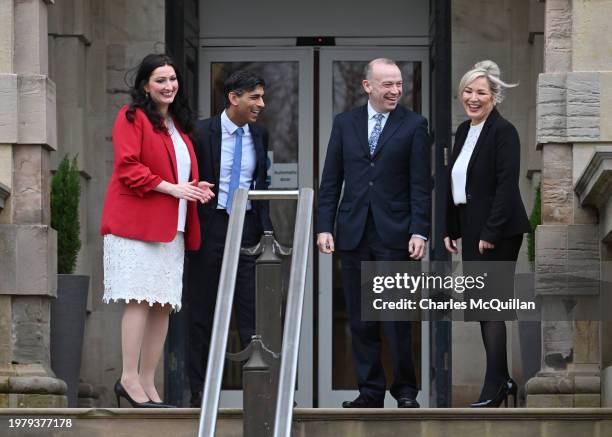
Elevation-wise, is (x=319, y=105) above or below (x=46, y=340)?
above

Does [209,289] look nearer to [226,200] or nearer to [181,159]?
[226,200]

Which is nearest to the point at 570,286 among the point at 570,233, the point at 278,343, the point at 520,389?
the point at 570,233

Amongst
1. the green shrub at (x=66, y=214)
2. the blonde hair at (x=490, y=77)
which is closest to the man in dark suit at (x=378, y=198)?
the blonde hair at (x=490, y=77)

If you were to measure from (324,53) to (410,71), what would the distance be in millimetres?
650

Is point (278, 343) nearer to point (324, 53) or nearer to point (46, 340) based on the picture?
point (46, 340)

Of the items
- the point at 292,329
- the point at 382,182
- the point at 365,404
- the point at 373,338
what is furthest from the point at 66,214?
the point at 292,329

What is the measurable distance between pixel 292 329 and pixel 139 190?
205 centimetres

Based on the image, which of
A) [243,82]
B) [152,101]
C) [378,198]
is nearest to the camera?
[152,101]

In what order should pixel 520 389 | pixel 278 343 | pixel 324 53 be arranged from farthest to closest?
pixel 324 53, pixel 520 389, pixel 278 343

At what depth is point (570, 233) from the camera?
31.8ft

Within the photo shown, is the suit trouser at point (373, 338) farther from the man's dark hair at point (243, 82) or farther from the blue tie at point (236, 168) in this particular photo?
the man's dark hair at point (243, 82)

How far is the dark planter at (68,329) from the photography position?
33.9 feet

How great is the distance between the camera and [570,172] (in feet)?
32.1

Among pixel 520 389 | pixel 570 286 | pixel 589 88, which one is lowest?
pixel 520 389
